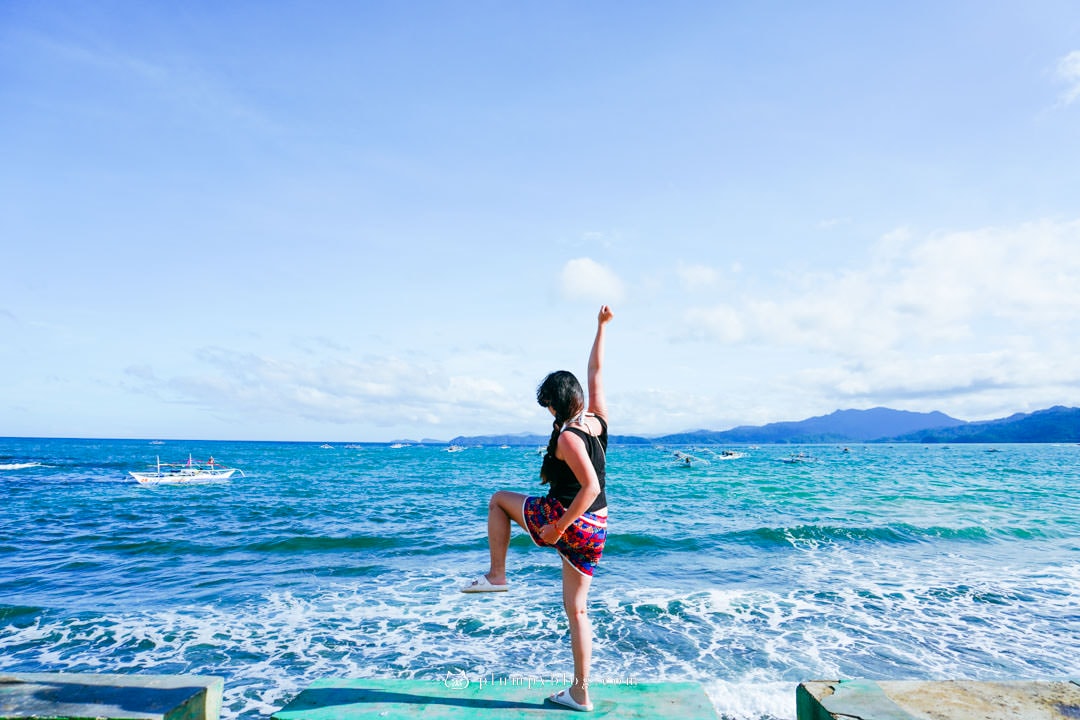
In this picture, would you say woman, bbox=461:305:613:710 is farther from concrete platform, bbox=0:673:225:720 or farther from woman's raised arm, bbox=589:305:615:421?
concrete platform, bbox=0:673:225:720

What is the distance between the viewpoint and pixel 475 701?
4117 mm

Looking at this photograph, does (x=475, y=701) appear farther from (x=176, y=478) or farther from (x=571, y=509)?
(x=176, y=478)

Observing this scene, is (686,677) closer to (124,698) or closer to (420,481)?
(124,698)

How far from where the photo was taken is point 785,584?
38.8ft

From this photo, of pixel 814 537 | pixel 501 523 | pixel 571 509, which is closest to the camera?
pixel 571 509

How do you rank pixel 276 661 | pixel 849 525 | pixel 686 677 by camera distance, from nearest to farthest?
1. pixel 686 677
2. pixel 276 661
3. pixel 849 525

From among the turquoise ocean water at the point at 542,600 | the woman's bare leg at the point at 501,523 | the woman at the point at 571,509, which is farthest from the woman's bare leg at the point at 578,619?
the turquoise ocean water at the point at 542,600

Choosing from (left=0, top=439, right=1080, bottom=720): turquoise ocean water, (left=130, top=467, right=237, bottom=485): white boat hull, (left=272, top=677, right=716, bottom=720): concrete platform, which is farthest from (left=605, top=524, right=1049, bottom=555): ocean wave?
(left=130, top=467, right=237, bottom=485): white boat hull

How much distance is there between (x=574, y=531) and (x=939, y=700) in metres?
2.26

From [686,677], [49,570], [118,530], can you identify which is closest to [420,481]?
[118,530]

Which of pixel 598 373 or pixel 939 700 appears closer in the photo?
pixel 939 700

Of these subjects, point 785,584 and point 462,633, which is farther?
point 785,584

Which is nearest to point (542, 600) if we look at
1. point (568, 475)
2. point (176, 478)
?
point (568, 475)

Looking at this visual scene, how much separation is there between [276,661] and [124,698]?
4.84m
